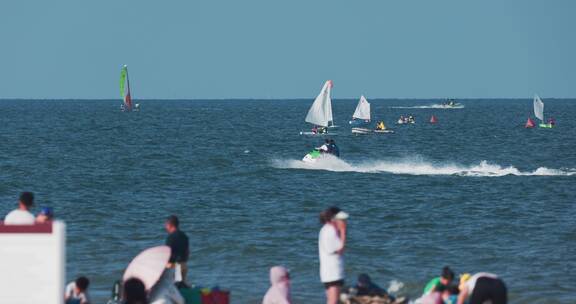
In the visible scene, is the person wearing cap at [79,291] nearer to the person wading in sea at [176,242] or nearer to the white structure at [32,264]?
the person wading in sea at [176,242]

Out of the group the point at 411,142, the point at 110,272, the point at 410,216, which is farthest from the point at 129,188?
the point at 411,142

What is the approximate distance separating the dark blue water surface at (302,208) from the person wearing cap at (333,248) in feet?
14.1

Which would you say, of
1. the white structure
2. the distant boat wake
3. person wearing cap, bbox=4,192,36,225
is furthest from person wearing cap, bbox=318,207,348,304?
the distant boat wake

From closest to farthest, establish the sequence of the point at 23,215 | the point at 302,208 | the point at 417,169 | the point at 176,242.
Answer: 1. the point at 23,215
2. the point at 176,242
3. the point at 302,208
4. the point at 417,169

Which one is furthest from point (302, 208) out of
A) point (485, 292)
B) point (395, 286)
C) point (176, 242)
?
point (485, 292)

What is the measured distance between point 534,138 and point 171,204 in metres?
58.8

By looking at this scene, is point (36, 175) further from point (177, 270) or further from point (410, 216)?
point (177, 270)

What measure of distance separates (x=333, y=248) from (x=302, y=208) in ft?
68.0

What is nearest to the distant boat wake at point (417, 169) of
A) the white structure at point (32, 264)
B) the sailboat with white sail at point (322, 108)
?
the sailboat with white sail at point (322, 108)

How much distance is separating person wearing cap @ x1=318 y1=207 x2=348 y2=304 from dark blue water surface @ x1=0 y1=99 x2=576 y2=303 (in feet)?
14.1

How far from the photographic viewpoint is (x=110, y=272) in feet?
73.6

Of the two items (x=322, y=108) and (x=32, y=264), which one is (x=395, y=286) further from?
(x=322, y=108)

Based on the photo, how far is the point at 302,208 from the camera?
36.4 meters

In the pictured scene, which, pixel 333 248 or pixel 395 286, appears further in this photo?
pixel 395 286
